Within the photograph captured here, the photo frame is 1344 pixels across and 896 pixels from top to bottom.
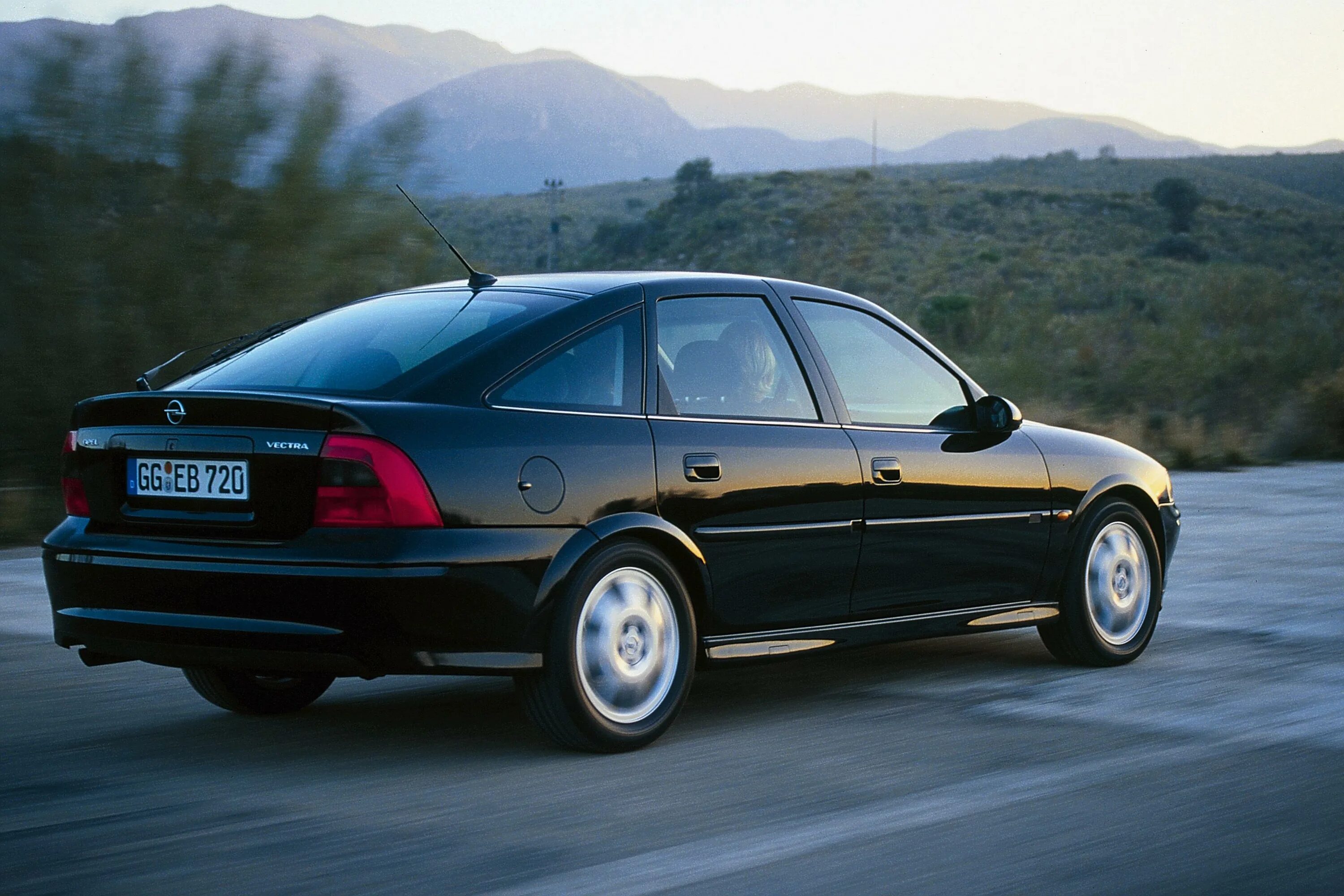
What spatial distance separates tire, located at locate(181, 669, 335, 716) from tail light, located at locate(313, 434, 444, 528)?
1366 mm

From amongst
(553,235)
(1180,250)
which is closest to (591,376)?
(1180,250)

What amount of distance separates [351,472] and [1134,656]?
378 centimetres

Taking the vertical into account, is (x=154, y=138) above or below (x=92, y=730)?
above

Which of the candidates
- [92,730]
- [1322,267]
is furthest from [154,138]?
[1322,267]

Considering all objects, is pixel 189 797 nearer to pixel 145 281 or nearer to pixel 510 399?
pixel 510 399

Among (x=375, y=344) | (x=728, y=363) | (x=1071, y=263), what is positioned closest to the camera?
(x=375, y=344)

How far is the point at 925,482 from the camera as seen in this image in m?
6.61

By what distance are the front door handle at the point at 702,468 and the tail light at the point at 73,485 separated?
1.92 meters

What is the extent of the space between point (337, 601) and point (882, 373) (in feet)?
8.61

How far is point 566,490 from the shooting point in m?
5.39

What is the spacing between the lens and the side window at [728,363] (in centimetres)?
607

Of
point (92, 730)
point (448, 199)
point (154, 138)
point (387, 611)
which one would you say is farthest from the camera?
point (448, 199)

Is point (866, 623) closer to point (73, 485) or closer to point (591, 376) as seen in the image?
point (591, 376)

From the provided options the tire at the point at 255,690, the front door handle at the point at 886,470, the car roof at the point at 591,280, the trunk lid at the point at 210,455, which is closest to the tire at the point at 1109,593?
the front door handle at the point at 886,470
